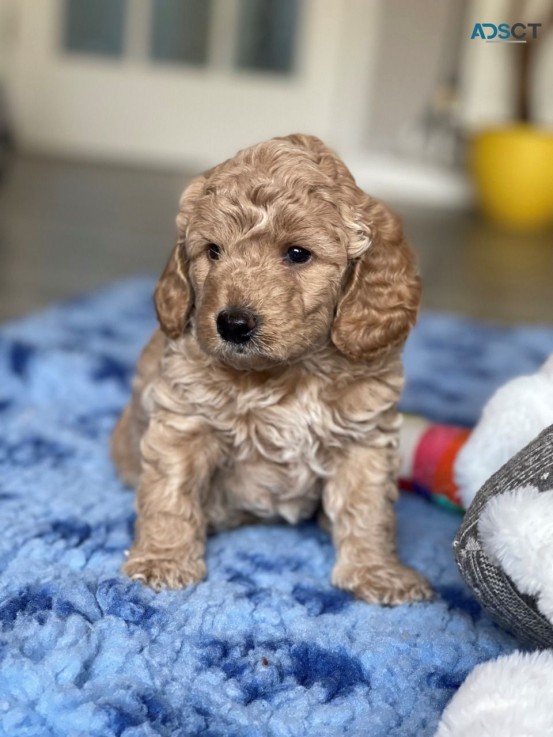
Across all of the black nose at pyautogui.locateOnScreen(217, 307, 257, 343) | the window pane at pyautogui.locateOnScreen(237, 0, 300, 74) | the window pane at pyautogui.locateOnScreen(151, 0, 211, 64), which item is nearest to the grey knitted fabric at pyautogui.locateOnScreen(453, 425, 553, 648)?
the black nose at pyautogui.locateOnScreen(217, 307, 257, 343)

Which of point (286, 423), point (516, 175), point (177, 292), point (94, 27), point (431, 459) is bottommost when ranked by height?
point (431, 459)

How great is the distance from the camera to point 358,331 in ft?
6.84

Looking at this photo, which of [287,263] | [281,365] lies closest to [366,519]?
[281,365]

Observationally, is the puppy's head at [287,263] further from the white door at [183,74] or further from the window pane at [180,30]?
the window pane at [180,30]

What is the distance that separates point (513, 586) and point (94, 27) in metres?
9.24

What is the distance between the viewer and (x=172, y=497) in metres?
2.18

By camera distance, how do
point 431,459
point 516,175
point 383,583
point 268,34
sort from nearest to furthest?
point 383,583
point 431,459
point 516,175
point 268,34

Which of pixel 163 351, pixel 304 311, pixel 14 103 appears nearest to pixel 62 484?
pixel 163 351

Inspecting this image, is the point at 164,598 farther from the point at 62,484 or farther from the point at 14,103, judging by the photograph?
the point at 14,103

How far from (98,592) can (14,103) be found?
9.32 metres

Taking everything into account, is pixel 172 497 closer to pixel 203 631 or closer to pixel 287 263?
pixel 203 631

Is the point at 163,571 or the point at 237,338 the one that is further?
the point at 163,571

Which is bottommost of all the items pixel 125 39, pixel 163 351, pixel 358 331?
pixel 163 351

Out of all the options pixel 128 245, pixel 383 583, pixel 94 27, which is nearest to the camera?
pixel 383 583
